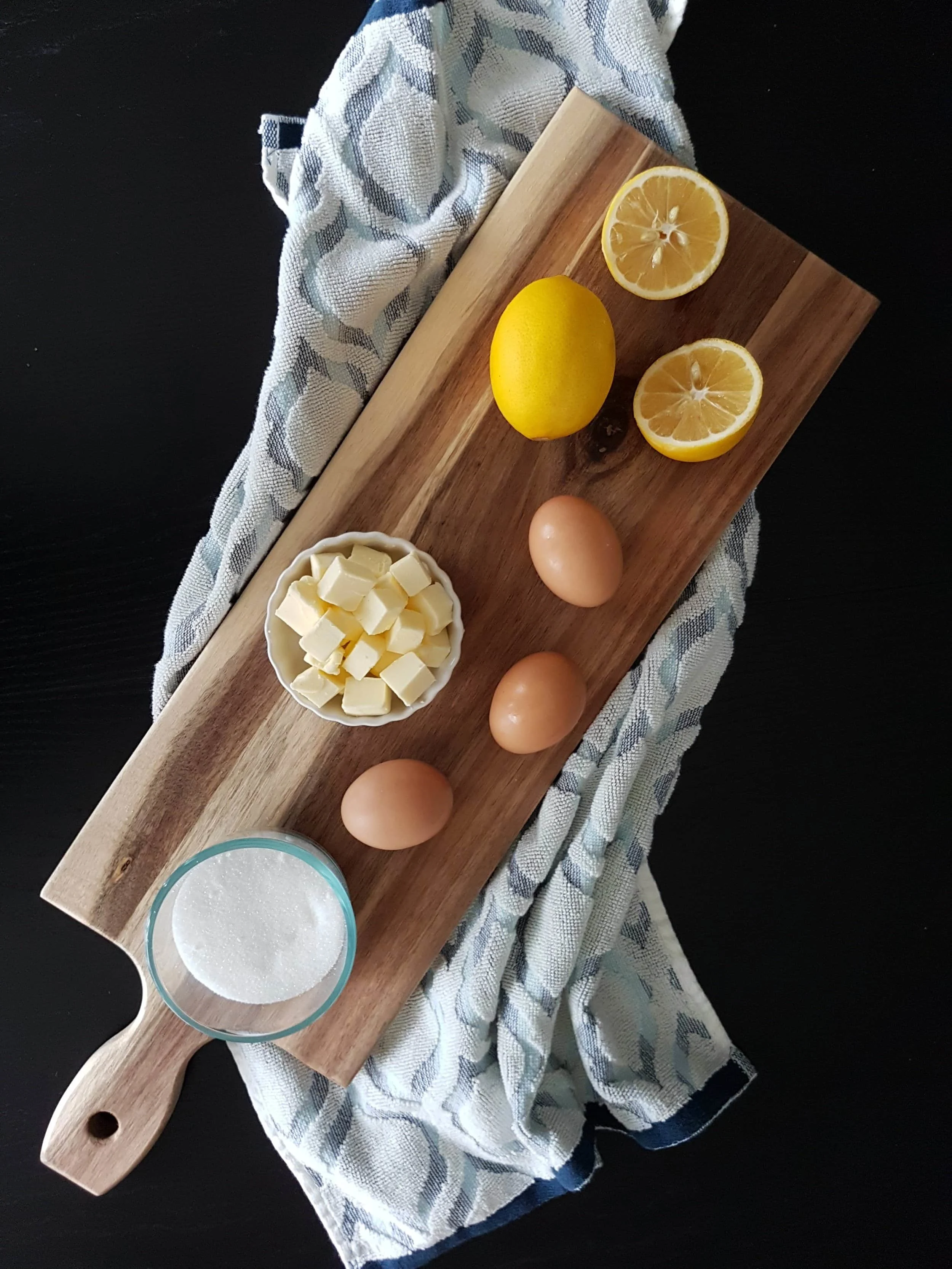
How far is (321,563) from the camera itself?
2.70 ft

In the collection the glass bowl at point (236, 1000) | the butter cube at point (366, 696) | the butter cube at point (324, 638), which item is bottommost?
the glass bowl at point (236, 1000)

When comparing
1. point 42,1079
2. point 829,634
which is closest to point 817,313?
point 829,634

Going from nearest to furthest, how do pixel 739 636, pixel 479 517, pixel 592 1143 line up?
1. pixel 479 517
2. pixel 592 1143
3. pixel 739 636

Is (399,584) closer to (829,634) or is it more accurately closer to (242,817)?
(242,817)

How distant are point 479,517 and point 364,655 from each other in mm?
200

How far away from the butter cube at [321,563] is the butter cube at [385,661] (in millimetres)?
96

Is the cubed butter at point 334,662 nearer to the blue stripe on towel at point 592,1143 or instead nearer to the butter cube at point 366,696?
the butter cube at point 366,696

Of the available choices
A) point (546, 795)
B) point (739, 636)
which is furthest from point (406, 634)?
point (739, 636)

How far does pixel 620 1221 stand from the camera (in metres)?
1.14

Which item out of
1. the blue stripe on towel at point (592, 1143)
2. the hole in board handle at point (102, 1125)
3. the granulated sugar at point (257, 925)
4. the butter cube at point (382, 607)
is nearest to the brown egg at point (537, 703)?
the butter cube at point (382, 607)

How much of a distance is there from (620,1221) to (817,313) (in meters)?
1.15

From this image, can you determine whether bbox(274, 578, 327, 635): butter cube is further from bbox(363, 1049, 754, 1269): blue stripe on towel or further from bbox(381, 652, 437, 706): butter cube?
bbox(363, 1049, 754, 1269): blue stripe on towel

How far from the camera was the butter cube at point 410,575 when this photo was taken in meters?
0.81

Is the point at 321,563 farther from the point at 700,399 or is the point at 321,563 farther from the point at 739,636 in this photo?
the point at 739,636
